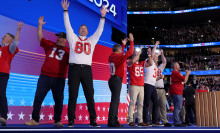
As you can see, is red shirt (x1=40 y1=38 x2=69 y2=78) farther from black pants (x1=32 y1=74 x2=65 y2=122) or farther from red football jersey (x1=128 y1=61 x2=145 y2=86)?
red football jersey (x1=128 y1=61 x2=145 y2=86)

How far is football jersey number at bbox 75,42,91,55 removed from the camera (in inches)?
149

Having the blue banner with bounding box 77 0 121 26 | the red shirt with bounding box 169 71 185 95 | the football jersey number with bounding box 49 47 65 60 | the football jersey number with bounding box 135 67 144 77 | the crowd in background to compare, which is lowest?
the red shirt with bounding box 169 71 185 95

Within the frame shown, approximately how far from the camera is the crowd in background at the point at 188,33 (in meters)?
27.9

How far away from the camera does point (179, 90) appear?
5.46m

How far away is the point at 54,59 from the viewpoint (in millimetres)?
3961

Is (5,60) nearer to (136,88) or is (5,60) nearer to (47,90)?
(47,90)

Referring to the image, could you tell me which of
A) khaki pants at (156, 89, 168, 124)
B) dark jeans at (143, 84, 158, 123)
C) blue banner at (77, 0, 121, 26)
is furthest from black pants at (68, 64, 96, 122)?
blue banner at (77, 0, 121, 26)

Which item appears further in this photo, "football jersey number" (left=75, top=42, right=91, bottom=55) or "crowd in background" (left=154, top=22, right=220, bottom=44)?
"crowd in background" (left=154, top=22, right=220, bottom=44)

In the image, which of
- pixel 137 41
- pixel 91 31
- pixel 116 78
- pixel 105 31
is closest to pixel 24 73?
pixel 116 78

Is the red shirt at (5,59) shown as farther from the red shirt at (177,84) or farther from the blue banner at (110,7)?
the red shirt at (177,84)

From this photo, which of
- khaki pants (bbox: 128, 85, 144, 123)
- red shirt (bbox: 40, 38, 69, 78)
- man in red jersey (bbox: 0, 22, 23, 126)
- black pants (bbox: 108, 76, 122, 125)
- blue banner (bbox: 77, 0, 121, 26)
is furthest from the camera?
blue banner (bbox: 77, 0, 121, 26)

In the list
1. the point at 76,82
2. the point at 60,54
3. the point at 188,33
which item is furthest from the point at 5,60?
the point at 188,33

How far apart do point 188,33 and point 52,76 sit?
27.9m

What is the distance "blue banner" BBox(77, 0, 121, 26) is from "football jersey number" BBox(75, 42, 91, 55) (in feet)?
7.46
